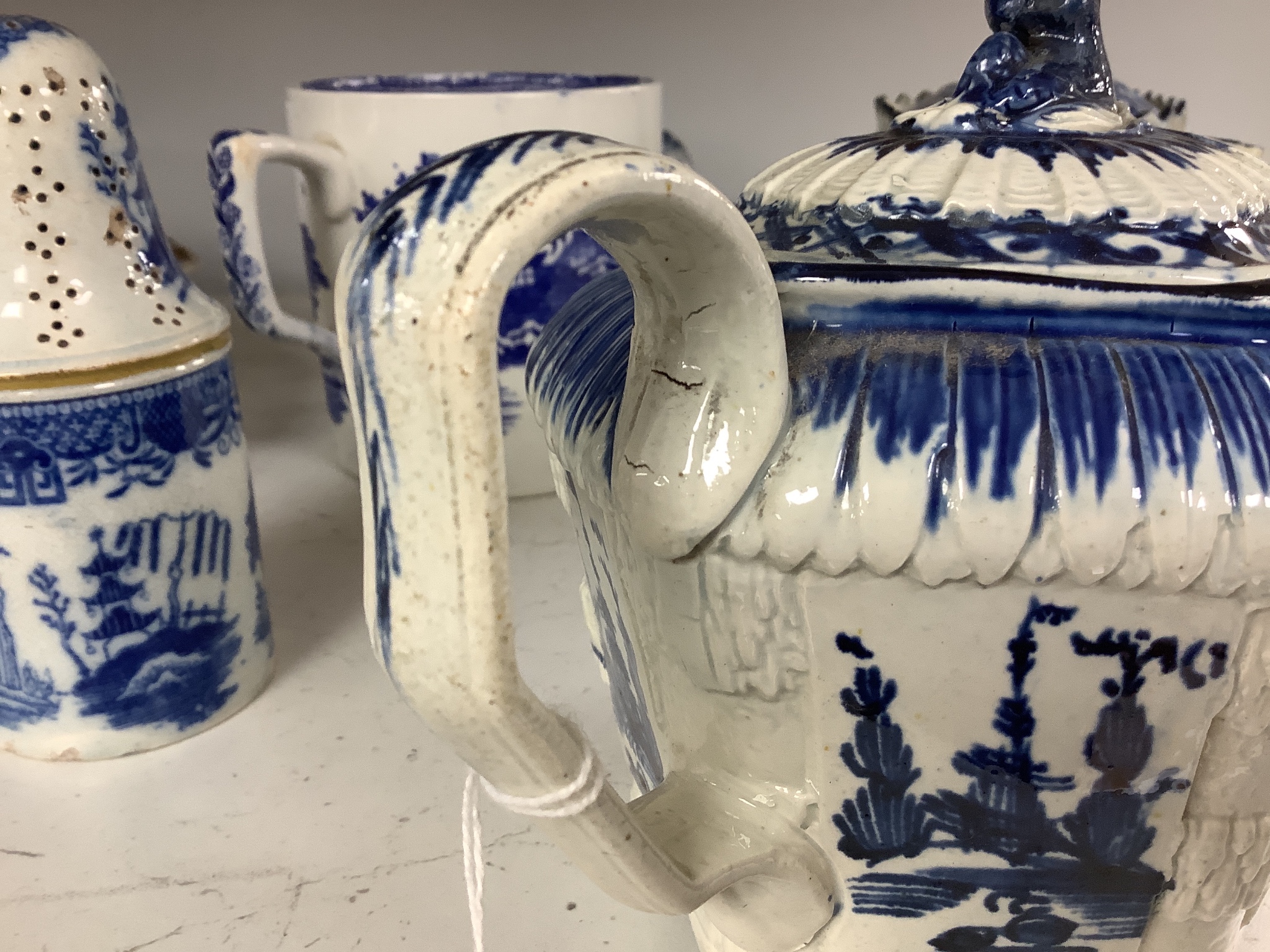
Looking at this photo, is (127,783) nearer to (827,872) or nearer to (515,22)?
(827,872)

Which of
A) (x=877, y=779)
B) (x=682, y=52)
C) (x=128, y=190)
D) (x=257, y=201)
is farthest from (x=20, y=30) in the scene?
(x=682, y=52)

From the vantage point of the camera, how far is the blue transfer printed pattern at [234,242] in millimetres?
585

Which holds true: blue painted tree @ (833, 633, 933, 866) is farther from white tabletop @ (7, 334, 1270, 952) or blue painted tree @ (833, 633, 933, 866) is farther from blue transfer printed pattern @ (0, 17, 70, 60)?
blue transfer printed pattern @ (0, 17, 70, 60)

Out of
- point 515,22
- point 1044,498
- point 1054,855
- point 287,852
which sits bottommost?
point 287,852

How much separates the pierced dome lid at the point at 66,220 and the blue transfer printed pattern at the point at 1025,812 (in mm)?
337

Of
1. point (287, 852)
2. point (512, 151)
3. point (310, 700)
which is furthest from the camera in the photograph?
point (310, 700)

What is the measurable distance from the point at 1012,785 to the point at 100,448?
14.8 inches

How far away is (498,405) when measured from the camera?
0.21 m

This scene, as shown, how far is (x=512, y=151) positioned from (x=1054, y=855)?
0.23m

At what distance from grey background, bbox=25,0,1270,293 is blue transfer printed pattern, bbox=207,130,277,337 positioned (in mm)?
470

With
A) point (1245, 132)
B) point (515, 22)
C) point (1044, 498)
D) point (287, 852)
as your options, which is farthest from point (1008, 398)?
point (1245, 132)

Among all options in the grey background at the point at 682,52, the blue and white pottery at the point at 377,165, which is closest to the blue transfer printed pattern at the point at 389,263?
the blue and white pottery at the point at 377,165

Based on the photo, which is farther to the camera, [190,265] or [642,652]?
[190,265]

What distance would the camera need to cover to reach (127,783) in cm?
46
